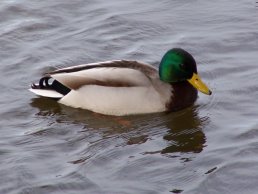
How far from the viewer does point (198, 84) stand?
9742mm

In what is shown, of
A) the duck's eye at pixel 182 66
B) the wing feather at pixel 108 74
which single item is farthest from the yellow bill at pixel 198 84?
the wing feather at pixel 108 74

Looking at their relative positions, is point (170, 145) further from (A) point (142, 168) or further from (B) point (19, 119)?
(B) point (19, 119)

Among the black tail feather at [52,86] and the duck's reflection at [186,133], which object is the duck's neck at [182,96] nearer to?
the duck's reflection at [186,133]

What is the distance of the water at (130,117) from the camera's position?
7.96m

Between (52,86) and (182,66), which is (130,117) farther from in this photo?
(52,86)

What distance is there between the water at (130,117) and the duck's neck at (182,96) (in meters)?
0.09

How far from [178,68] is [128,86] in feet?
1.93

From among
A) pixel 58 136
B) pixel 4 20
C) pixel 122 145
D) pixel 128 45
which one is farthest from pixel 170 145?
pixel 4 20

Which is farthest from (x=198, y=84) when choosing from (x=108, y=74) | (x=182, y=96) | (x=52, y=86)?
(x=52, y=86)

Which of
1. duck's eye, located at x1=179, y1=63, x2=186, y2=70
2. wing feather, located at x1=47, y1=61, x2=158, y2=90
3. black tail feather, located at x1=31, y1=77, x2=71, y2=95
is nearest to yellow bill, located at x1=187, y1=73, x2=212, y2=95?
duck's eye, located at x1=179, y1=63, x2=186, y2=70

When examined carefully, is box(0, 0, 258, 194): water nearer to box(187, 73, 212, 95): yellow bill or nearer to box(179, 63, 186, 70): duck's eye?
box(187, 73, 212, 95): yellow bill

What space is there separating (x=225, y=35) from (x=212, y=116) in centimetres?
222

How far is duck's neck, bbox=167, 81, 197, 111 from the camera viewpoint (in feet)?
32.0

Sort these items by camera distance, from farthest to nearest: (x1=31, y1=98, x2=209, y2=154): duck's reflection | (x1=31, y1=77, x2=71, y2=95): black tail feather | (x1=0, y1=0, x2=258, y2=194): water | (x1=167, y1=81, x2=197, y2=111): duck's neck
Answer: (x1=31, y1=77, x2=71, y2=95): black tail feather, (x1=167, y1=81, x2=197, y2=111): duck's neck, (x1=31, y1=98, x2=209, y2=154): duck's reflection, (x1=0, y1=0, x2=258, y2=194): water
